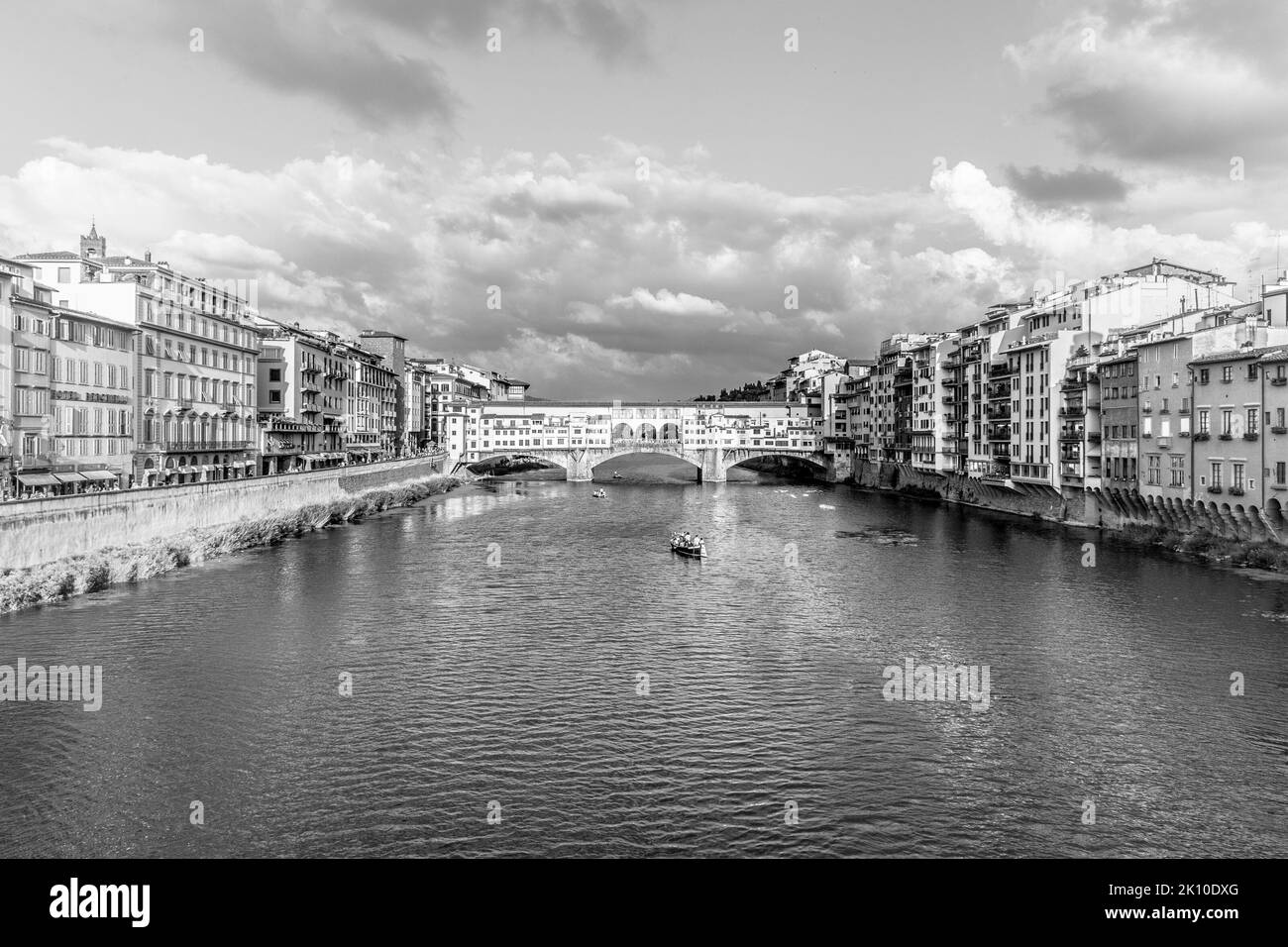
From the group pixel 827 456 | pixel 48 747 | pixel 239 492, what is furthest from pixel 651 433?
pixel 48 747

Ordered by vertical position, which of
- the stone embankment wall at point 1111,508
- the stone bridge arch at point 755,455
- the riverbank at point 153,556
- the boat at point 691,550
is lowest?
the boat at point 691,550

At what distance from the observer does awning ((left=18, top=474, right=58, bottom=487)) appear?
165 feet

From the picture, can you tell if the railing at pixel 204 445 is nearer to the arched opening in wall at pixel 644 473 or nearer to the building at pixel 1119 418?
the building at pixel 1119 418

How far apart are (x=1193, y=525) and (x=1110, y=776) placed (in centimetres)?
4239

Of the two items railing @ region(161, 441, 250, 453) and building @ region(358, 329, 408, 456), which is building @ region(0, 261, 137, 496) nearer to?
railing @ region(161, 441, 250, 453)

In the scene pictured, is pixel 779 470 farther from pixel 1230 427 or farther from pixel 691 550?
pixel 1230 427

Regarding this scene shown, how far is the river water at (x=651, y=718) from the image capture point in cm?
2023

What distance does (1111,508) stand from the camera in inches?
2763

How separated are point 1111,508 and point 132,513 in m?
63.7

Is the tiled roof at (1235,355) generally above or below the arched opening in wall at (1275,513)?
above

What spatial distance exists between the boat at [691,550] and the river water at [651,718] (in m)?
6.55

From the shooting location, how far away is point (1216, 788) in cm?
2230

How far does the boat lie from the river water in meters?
6.55

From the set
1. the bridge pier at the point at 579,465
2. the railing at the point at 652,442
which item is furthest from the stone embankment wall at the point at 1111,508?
the bridge pier at the point at 579,465
